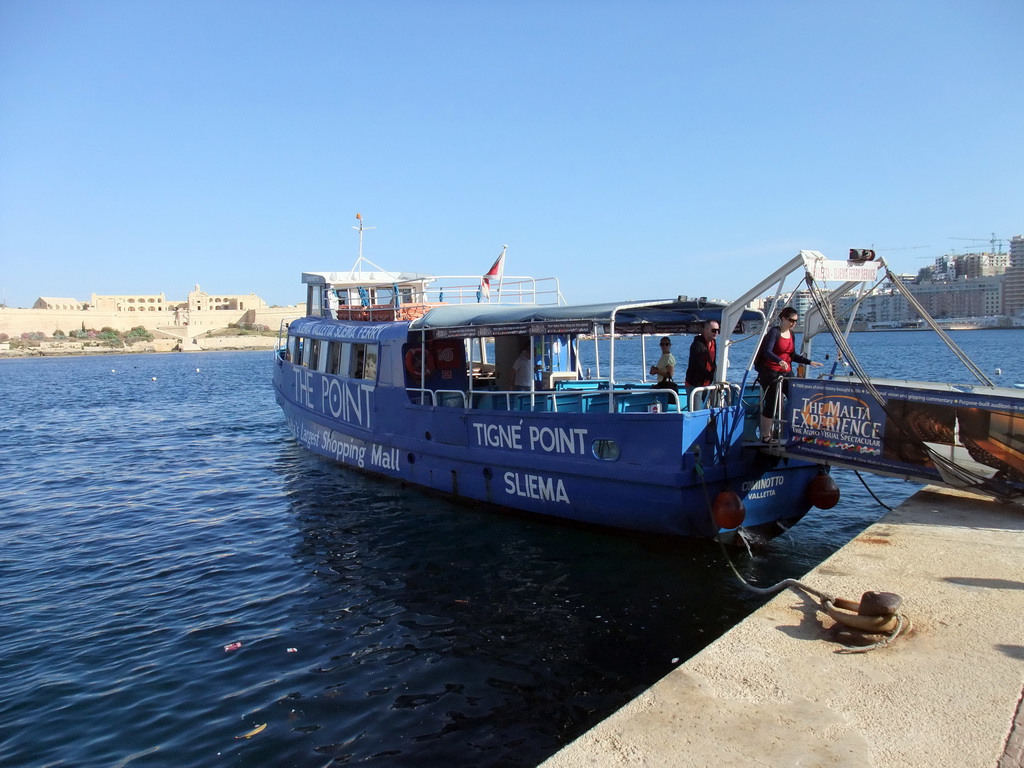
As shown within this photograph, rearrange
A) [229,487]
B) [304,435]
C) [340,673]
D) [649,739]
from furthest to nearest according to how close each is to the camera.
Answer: [304,435] < [229,487] < [340,673] < [649,739]

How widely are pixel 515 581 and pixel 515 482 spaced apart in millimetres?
2141

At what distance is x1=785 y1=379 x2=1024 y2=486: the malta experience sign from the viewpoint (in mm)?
7508

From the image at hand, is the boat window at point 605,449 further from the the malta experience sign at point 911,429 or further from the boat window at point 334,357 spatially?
the boat window at point 334,357

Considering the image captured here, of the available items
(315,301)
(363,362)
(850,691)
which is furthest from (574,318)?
(315,301)

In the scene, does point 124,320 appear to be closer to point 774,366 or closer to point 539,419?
point 539,419

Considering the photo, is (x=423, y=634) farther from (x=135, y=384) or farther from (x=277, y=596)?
(x=135, y=384)

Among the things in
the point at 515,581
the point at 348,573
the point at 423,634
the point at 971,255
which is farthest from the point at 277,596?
the point at 971,255

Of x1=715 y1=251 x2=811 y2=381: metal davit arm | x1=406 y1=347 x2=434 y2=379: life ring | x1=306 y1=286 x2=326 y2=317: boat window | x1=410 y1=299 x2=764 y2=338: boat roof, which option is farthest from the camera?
x1=306 y1=286 x2=326 y2=317: boat window

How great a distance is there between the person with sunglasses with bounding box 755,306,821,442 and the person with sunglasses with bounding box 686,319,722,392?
607 millimetres

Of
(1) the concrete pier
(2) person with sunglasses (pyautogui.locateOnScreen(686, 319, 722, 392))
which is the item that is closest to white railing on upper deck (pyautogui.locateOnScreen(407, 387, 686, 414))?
(2) person with sunglasses (pyautogui.locateOnScreen(686, 319, 722, 392))

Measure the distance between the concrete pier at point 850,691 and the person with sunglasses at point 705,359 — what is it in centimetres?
415

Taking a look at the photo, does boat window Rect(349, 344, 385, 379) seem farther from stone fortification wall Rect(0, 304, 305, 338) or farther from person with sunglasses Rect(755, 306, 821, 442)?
stone fortification wall Rect(0, 304, 305, 338)

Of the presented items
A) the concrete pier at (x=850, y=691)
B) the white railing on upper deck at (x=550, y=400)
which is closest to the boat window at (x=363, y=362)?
the white railing on upper deck at (x=550, y=400)

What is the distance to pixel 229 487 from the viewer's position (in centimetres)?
1570
